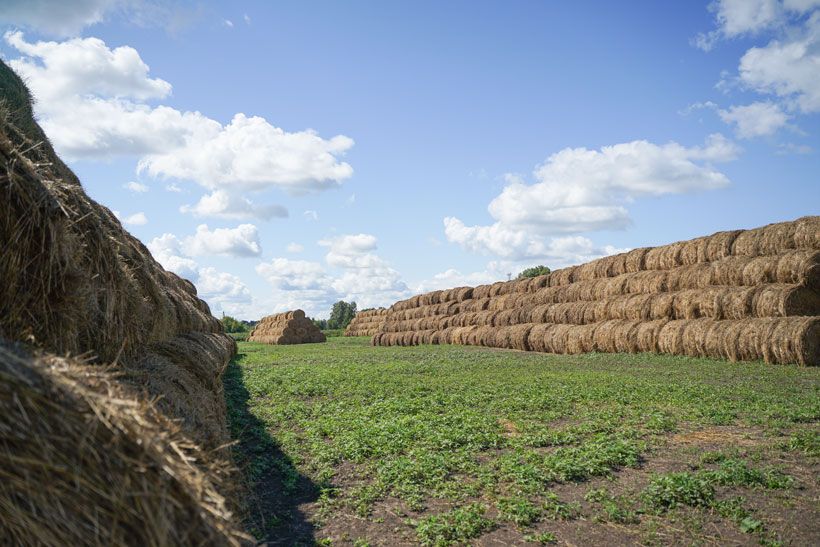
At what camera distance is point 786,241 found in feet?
62.7

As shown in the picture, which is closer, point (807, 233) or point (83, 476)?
point (83, 476)

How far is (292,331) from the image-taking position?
5188 cm

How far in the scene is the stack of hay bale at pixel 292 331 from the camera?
51528mm

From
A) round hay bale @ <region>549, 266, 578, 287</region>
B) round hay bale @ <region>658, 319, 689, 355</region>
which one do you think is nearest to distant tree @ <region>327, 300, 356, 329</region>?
round hay bale @ <region>549, 266, 578, 287</region>

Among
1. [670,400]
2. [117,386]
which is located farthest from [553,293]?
[117,386]

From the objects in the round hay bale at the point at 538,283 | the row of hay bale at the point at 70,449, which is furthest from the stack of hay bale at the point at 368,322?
the row of hay bale at the point at 70,449

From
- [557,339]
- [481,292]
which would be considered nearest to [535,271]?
[481,292]

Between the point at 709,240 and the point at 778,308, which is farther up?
the point at 709,240

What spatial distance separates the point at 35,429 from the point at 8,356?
1.15 ft

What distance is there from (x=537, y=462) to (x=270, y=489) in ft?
11.1

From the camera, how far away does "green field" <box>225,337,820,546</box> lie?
564cm

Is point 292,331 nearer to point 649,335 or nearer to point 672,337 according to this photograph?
point 649,335

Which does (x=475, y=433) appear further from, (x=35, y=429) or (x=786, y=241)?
(x=786, y=241)

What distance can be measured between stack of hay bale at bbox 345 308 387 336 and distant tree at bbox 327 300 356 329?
39248mm
